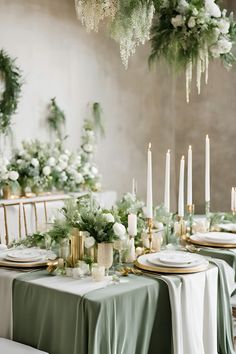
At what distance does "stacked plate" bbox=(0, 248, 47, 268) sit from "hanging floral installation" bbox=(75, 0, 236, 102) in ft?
4.82

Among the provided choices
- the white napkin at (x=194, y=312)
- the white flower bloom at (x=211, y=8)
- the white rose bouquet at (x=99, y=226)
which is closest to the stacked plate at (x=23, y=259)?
the white rose bouquet at (x=99, y=226)

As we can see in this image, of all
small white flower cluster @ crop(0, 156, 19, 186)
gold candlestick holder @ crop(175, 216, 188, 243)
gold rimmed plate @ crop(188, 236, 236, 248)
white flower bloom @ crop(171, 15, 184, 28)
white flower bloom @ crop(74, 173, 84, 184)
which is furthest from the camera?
white flower bloom @ crop(74, 173, 84, 184)

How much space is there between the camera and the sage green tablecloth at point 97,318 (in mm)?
2211

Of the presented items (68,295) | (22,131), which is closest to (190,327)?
(68,295)

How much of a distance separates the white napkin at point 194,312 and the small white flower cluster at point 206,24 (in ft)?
6.98

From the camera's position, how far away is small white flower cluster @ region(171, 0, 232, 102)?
4.19 metres

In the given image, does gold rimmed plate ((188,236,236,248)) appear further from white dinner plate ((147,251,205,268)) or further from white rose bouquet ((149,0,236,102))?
white rose bouquet ((149,0,236,102))

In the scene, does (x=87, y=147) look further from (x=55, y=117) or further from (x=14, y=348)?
(x=14, y=348)

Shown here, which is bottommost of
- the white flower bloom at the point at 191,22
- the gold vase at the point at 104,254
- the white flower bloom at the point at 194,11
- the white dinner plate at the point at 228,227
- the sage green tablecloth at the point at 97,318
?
the sage green tablecloth at the point at 97,318

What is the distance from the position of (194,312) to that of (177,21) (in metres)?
2.49

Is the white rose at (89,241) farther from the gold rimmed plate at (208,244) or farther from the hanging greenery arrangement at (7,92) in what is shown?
the hanging greenery arrangement at (7,92)

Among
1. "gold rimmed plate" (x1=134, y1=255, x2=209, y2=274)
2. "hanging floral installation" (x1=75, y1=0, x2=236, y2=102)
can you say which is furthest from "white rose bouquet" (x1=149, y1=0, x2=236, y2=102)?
"gold rimmed plate" (x1=134, y1=255, x2=209, y2=274)

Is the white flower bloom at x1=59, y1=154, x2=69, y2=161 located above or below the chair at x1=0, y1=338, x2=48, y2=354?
above

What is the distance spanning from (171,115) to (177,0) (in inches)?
110
